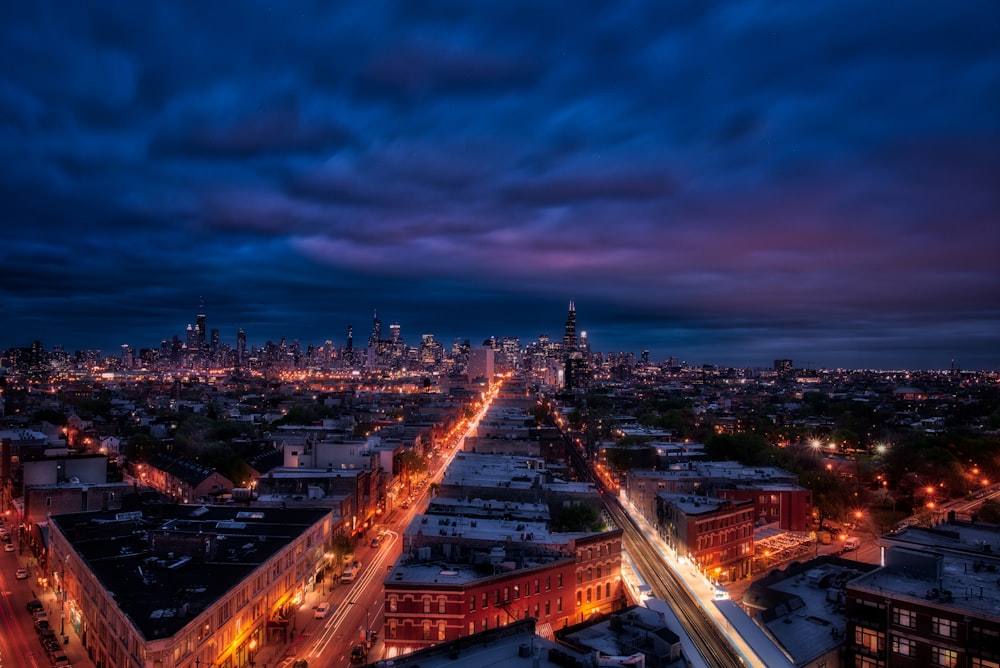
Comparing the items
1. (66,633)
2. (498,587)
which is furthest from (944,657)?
(66,633)

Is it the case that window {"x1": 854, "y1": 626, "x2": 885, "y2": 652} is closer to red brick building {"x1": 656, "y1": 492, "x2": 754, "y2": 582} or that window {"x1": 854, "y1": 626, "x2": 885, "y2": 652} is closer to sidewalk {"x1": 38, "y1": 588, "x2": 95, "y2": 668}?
red brick building {"x1": 656, "y1": 492, "x2": 754, "y2": 582}

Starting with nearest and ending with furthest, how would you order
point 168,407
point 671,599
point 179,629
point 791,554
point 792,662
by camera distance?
point 179,629 < point 792,662 < point 671,599 < point 791,554 < point 168,407

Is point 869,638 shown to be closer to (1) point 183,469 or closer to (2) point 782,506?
(2) point 782,506

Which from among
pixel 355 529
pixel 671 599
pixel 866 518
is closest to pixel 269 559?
pixel 355 529

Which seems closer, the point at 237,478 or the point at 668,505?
the point at 668,505

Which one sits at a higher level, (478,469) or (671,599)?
(478,469)

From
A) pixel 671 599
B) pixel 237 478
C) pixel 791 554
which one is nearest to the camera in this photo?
pixel 671 599

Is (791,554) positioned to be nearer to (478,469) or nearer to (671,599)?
(671,599)

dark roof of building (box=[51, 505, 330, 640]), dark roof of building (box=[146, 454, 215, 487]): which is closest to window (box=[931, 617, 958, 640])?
dark roof of building (box=[51, 505, 330, 640])
